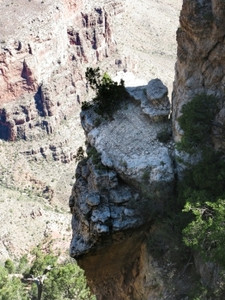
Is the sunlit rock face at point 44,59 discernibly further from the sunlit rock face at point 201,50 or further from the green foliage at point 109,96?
the sunlit rock face at point 201,50

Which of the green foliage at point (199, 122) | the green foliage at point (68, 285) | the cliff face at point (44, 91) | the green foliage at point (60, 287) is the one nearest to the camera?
the green foliage at point (199, 122)

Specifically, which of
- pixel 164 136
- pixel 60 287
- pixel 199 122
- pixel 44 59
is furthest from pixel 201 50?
pixel 44 59

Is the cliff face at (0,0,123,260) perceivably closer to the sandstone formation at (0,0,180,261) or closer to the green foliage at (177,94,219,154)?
the sandstone formation at (0,0,180,261)

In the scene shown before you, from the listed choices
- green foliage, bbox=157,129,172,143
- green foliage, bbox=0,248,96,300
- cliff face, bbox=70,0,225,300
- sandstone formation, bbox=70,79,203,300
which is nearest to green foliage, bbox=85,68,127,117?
sandstone formation, bbox=70,79,203,300

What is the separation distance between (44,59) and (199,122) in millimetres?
90462

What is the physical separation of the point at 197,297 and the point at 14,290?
13.1m

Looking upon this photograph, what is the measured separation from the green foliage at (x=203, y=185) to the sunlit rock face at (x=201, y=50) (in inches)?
40.1

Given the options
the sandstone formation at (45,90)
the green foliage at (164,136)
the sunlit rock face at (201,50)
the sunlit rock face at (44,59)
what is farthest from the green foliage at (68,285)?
the sunlit rock face at (44,59)

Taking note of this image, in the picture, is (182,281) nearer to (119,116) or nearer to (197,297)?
(197,297)

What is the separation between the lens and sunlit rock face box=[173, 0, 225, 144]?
2664 centimetres

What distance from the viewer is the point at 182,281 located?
86.3 feet

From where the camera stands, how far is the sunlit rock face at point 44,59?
352ft

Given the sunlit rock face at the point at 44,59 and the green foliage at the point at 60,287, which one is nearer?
the green foliage at the point at 60,287

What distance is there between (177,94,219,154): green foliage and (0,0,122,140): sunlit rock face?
8221 cm
